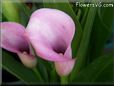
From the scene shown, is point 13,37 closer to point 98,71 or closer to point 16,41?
point 16,41

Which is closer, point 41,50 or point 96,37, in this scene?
point 41,50

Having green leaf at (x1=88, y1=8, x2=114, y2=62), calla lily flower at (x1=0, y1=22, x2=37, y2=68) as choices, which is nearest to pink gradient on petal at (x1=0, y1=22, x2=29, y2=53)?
calla lily flower at (x1=0, y1=22, x2=37, y2=68)

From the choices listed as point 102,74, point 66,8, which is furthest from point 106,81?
point 66,8

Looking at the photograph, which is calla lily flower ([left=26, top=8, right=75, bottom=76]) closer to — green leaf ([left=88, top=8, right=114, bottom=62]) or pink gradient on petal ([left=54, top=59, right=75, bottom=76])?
pink gradient on petal ([left=54, top=59, right=75, bottom=76])

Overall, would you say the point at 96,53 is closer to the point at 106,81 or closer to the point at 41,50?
the point at 106,81

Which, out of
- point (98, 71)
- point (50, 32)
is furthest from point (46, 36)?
point (98, 71)

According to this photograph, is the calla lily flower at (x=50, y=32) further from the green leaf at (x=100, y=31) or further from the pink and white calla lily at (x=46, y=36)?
the green leaf at (x=100, y=31)
